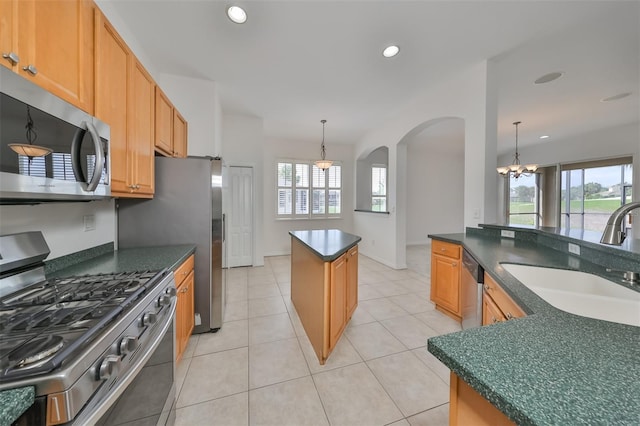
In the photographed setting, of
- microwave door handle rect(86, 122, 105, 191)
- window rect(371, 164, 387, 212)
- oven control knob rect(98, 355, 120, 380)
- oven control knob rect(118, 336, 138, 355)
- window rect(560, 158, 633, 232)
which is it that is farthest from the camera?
window rect(371, 164, 387, 212)

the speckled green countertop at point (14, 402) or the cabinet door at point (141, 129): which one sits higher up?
the cabinet door at point (141, 129)

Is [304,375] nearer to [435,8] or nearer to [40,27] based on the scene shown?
[40,27]

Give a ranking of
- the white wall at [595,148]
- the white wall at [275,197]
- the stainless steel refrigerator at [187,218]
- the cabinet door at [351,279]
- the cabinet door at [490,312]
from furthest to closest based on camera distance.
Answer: the white wall at [275,197] < the white wall at [595,148] < the cabinet door at [351,279] < the stainless steel refrigerator at [187,218] < the cabinet door at [490,312]

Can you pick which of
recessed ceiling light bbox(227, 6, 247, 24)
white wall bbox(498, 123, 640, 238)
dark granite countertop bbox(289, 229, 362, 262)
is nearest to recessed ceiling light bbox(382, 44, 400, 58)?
recessed ceiling light bbox(227, 6, 247, 24)

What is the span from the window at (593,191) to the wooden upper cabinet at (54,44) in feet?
27.7

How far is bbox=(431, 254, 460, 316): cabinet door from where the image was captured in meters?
2.44

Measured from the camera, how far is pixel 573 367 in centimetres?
56

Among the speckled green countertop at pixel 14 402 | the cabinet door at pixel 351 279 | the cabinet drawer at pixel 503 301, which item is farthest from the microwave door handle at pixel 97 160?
the cabinet drawer at pixel 503 301

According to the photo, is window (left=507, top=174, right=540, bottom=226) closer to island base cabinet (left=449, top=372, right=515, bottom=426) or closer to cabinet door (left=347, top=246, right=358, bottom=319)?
cabinet door (left=347, top=246, right=358, bottom=319)

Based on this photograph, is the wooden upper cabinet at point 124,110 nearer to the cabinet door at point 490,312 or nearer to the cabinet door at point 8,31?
the cabinet door at point 8,31

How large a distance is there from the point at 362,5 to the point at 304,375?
2.97 m

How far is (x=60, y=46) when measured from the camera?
41.1 inches

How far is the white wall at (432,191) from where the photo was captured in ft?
23.0

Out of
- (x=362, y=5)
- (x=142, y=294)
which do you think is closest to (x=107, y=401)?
(x=142, y=294)
